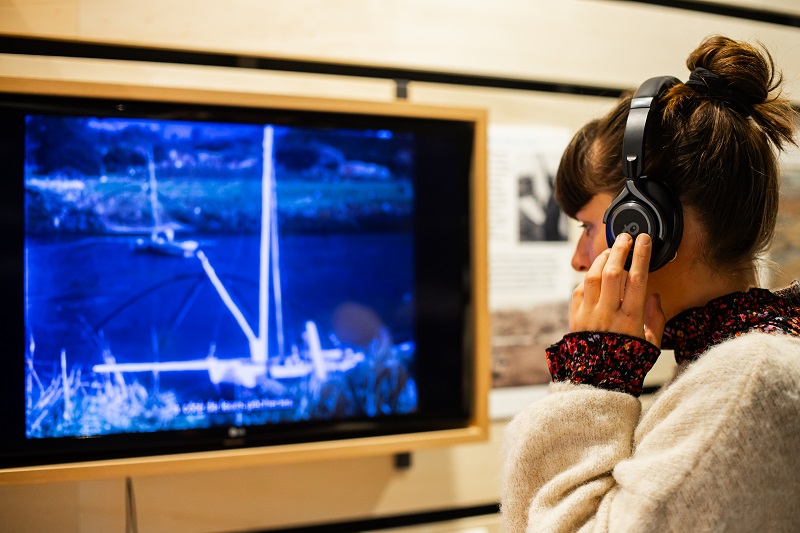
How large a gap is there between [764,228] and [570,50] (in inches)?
39.0

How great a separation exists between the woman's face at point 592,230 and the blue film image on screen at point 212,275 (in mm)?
454

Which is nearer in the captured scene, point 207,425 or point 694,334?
point 694,334

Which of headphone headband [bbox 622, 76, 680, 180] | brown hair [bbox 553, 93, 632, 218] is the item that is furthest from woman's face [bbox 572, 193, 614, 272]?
headphone headband [bbox 622, 76, 680, 180]

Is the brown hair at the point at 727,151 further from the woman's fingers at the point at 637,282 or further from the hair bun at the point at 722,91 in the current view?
the woman's fingers at the point at 637,282

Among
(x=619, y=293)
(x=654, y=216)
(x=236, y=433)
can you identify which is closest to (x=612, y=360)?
(x=619, y=293)

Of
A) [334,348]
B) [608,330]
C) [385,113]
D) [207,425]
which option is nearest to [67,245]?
[207,425]

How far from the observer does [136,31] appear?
4.62ft

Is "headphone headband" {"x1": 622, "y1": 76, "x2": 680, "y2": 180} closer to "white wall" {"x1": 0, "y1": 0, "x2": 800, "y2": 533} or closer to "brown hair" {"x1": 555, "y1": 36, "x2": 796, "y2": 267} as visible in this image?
"brown hair" {"x1": 555, "y1": 36, "x2": 796, "y2": 267}

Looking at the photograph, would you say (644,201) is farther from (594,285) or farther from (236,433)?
(236,433)

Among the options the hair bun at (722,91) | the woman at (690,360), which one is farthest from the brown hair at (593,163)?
the hair bun at (722,91)

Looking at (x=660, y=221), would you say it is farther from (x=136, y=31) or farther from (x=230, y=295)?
(x=136, y=31)

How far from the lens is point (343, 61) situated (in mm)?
1537

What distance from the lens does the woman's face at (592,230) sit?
1.04 m

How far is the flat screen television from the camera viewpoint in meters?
1.22
